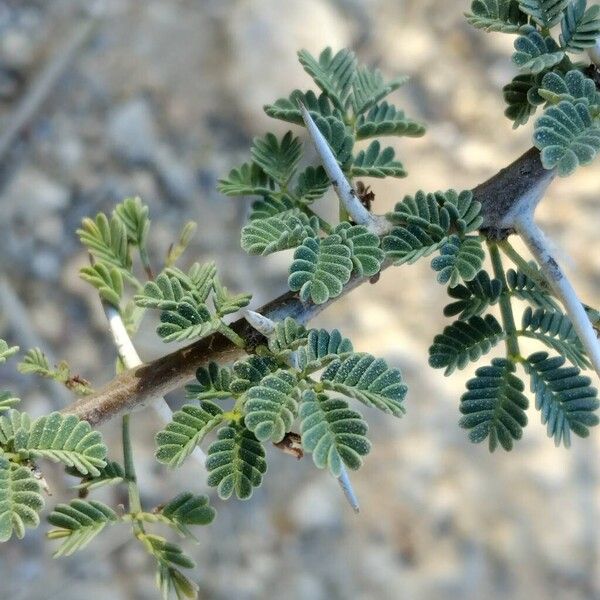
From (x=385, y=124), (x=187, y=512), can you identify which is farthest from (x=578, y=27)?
(x=187, y=512)

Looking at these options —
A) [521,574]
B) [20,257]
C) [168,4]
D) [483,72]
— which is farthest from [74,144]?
[521,574]

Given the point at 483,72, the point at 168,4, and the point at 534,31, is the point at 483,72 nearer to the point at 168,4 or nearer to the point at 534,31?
the point at 168,4

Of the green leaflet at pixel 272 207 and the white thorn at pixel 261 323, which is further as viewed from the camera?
the green leaflet at pixel 272 207

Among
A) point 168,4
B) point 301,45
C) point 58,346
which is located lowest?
point 58,346

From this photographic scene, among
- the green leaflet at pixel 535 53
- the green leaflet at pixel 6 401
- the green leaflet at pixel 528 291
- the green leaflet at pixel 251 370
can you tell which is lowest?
the green leaflet at pixel 528 291

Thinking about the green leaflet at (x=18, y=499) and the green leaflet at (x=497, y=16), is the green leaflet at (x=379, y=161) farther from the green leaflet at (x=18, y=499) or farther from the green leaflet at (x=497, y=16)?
the green leaflet at (x=18, y=499)

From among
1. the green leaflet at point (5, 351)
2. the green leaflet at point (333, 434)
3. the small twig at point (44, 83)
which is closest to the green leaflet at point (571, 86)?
the green leaflet at point (333, 434)
